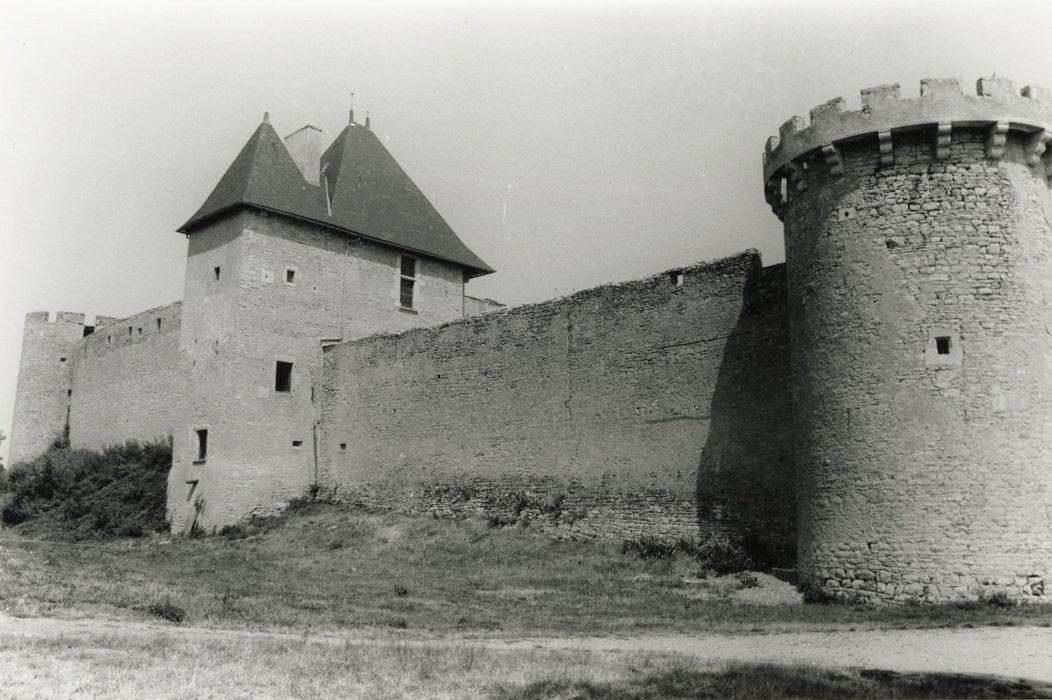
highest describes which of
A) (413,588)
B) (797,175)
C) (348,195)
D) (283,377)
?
(348,195)

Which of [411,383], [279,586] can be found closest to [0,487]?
[411,383]

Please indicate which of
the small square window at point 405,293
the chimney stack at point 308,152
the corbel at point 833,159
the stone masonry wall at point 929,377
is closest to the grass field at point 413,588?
the stone masonry wall at point 929,377

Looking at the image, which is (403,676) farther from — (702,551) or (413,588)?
(702,551)

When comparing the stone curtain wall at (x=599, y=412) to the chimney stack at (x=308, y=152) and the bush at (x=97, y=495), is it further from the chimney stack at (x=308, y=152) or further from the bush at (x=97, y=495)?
the chimney stack at (x=308, y=152)

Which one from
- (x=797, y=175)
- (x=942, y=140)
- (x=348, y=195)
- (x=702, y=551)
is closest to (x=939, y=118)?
(x=942, y=140)

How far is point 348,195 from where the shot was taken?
84.1 ft

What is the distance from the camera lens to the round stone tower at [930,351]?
35.2ft

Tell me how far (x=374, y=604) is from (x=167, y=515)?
42.0ft

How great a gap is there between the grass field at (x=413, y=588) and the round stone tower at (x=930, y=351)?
0.80m

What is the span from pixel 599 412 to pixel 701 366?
232 cm

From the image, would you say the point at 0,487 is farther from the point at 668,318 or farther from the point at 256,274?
the point at 668,318

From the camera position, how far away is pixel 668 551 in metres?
14.7

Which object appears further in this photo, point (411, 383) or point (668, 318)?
point (411, 383)

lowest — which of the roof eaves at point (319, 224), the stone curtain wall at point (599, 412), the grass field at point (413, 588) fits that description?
the grass field at point (413, 588)
